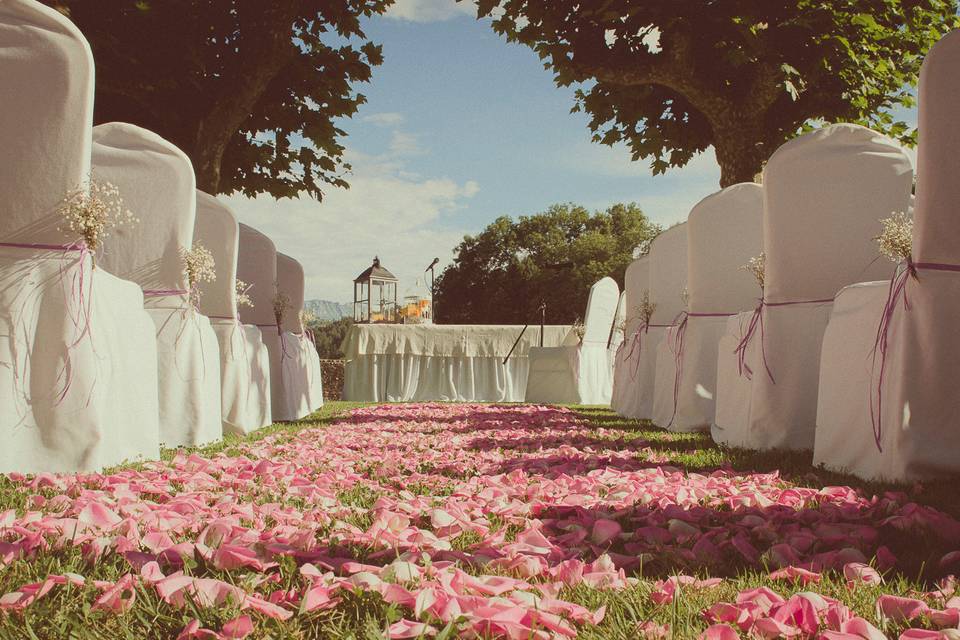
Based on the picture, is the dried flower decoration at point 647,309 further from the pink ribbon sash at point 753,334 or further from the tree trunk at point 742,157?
the pink ribbon sash at point 753,334

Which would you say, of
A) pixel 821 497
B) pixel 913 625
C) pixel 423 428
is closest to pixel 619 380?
pixel 423 428

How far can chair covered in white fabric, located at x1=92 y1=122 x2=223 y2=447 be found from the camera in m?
4.38

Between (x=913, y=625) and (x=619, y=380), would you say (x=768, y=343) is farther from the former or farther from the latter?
(x=619, y=380)

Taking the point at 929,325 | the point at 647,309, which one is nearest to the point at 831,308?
the point at 929,325

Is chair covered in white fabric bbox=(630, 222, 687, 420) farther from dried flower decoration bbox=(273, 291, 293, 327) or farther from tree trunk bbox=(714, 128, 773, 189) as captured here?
dried flower decoration bbox=(273, 291, 293, 327)

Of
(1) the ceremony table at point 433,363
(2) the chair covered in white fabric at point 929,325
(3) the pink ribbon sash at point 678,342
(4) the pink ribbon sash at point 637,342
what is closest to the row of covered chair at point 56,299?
(2) the chair covered in white fabric at point 929,325

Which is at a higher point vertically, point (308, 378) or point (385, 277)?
point (385, 277)

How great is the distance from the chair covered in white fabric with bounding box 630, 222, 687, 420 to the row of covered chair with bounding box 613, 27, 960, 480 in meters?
→ 0.02

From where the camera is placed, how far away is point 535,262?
37750mm

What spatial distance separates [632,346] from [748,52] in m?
3.68

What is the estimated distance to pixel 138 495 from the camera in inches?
94.3

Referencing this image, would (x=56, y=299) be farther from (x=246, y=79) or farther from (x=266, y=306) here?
(x=246, y=79)

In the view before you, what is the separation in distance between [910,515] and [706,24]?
25.5ft

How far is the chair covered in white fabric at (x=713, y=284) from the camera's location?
5826mm
